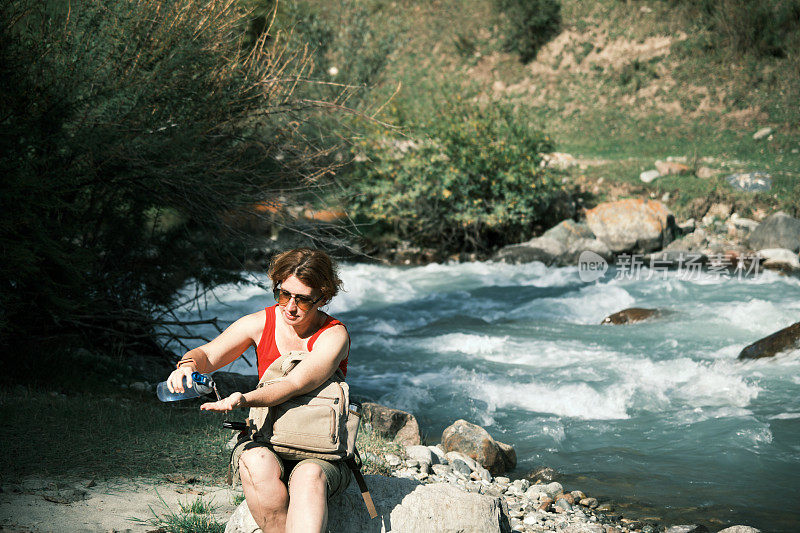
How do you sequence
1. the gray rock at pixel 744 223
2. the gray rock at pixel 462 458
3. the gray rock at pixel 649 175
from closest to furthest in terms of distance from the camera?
the gray rock at pixel 462 458 → the gray rock at pixel 744 223 → the gray rock at pixel 649 175

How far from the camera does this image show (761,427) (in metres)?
7.13

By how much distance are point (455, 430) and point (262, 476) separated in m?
3.53

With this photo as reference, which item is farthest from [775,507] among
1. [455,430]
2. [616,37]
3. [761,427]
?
[616,37]

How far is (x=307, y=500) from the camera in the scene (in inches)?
117

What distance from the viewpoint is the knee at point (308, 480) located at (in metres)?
2.99

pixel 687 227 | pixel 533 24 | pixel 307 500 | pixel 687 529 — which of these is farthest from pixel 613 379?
pixel 533 24

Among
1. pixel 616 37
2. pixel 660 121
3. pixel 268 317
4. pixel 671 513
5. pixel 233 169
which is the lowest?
pixel 671 513

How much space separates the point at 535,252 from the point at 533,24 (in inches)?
906

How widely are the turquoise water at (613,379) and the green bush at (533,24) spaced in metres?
24.5

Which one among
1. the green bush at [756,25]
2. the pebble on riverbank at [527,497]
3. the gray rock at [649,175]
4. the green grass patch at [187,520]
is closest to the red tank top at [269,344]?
the green grass patch at [187,520]

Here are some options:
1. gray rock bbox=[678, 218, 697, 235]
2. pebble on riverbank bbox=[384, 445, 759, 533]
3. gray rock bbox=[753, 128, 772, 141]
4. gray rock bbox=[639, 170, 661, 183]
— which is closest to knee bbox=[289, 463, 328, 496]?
pebble on riverbank bbox=[384, 445, 759, 533]

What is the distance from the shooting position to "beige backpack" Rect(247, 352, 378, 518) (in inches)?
122

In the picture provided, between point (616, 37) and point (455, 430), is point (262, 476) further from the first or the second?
point (616, 37)

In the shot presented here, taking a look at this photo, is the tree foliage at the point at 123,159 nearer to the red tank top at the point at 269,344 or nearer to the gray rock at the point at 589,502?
the red tank top at the point at 269,344
